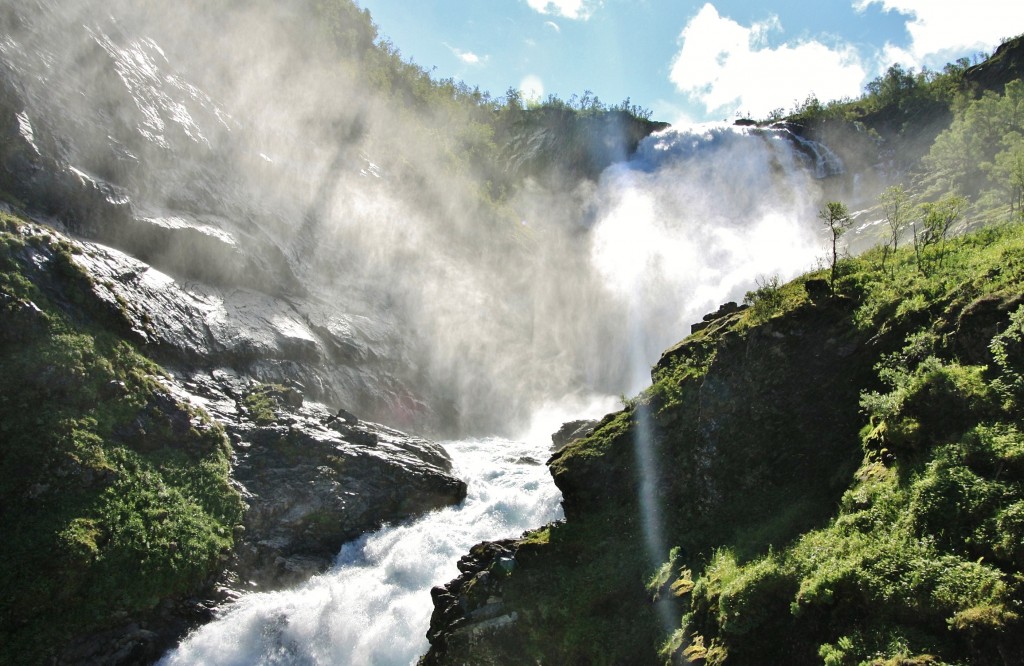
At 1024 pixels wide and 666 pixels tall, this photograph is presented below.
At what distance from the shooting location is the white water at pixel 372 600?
17344mm

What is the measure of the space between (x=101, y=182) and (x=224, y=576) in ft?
72.7

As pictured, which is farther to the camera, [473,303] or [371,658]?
[473,303]

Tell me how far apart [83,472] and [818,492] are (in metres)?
21.7

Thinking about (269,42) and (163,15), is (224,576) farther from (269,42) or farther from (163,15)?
(269,42)

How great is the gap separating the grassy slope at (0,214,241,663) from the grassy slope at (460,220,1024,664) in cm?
1232

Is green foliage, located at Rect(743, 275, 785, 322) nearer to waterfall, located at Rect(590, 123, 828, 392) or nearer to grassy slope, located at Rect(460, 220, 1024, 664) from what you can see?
grassy slope, located at Rect(460, 220, 1024, 664)

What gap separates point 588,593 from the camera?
42.0 feet

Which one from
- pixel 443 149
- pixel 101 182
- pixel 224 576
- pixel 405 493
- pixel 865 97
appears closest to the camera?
pixel 224 576

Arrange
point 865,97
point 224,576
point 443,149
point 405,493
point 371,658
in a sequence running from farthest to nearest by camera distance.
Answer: point 865,97 < point 443,149 < point 405,493 < point 224,576 < point 371,658

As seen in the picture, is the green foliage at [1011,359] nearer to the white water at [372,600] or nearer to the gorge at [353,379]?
the gorge at [353,379]

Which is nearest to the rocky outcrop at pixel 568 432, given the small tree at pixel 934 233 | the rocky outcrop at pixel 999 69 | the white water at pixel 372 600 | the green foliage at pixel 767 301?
the white water at pixel 372 600

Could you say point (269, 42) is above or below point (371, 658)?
above

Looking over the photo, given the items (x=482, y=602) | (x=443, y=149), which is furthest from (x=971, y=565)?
(x=443, y=149)

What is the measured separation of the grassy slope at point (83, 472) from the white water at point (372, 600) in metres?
2.36
